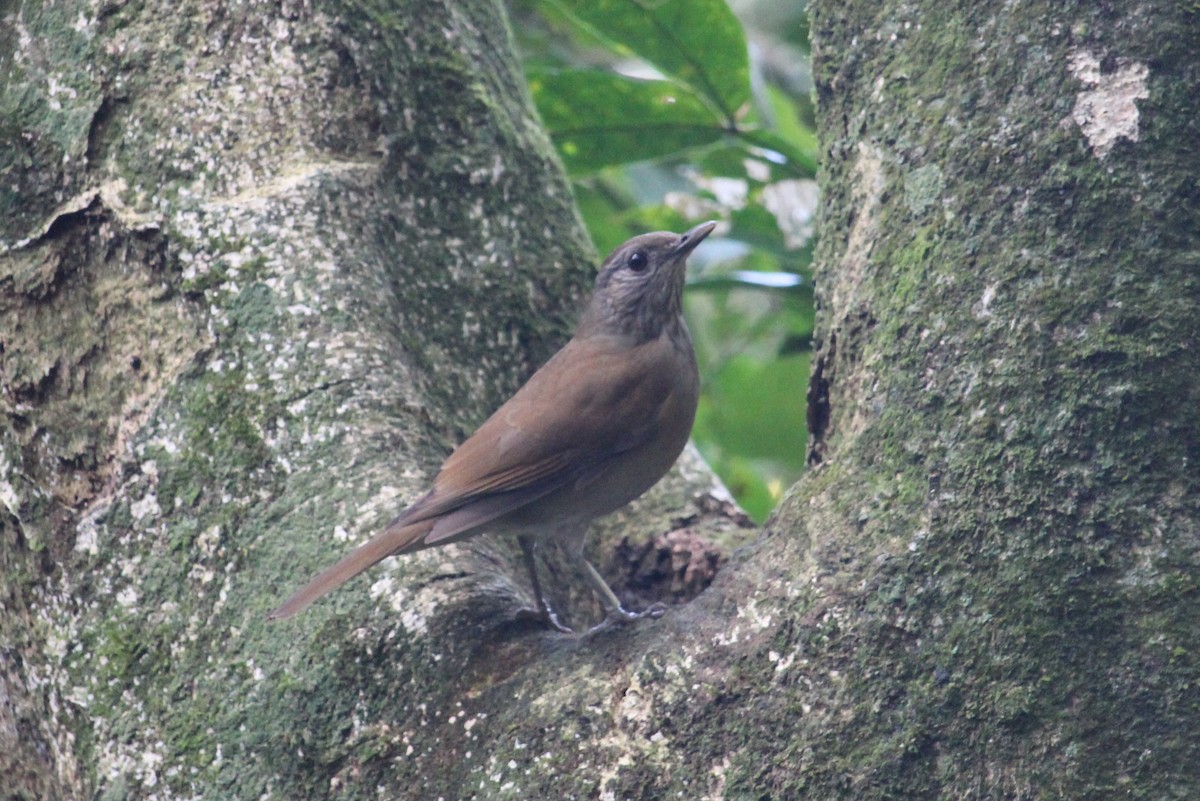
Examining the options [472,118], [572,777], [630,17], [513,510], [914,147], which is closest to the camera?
[572,777]

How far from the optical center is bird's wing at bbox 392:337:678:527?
335 centimetres

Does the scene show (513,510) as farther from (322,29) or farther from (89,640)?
(322,29)

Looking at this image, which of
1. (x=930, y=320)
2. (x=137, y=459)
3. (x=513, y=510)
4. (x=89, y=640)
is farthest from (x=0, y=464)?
(x=930, y=320)

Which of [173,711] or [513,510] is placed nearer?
[173,711]

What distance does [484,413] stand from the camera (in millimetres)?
3789

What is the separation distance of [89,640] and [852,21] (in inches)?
94.8

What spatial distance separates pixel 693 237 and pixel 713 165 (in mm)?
664

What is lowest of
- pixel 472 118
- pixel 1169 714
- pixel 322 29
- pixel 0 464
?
pixel 1169 714

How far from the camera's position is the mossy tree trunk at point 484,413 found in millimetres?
2299

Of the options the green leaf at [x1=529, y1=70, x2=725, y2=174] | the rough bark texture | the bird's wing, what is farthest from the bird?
the green leaf at [x1=529, y1=70, x2=725, y2=174]

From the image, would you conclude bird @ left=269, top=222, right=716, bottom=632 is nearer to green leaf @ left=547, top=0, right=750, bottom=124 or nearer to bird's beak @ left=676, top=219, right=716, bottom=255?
bird's beak @ left=676, top=219, right=716, bottom=255

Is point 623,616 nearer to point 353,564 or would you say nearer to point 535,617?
point 535,617

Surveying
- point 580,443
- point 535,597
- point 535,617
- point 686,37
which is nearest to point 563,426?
point 580,443

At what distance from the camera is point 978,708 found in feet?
7.36
